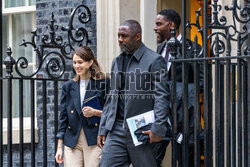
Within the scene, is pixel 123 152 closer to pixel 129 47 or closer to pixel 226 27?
pixel 129 47

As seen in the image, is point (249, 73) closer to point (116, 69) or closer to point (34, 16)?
point (116, 69)

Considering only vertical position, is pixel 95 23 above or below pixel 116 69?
above

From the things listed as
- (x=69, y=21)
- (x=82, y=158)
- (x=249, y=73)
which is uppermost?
(x=69, y=21)

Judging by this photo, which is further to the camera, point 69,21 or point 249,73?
point 69,21

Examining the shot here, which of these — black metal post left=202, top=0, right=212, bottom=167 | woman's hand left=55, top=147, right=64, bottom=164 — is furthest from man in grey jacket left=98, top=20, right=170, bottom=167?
woman's hand left=55, top=147, right=64, bottom=164

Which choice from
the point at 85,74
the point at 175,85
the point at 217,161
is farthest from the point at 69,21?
the point at 217,161

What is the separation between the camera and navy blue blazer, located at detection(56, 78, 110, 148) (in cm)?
651

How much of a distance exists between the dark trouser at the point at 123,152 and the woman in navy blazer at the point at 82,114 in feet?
2.13

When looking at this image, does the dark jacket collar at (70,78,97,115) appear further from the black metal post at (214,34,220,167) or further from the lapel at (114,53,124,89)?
the black metal post at (214,34,220,167)

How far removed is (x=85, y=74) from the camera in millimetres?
6637

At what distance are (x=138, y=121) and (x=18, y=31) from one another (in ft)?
15.6

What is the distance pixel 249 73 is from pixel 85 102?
83.0 inches

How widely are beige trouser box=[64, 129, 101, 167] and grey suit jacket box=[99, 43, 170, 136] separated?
1.89 ft

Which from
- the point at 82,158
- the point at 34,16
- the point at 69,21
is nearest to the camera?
the point at 82,158
